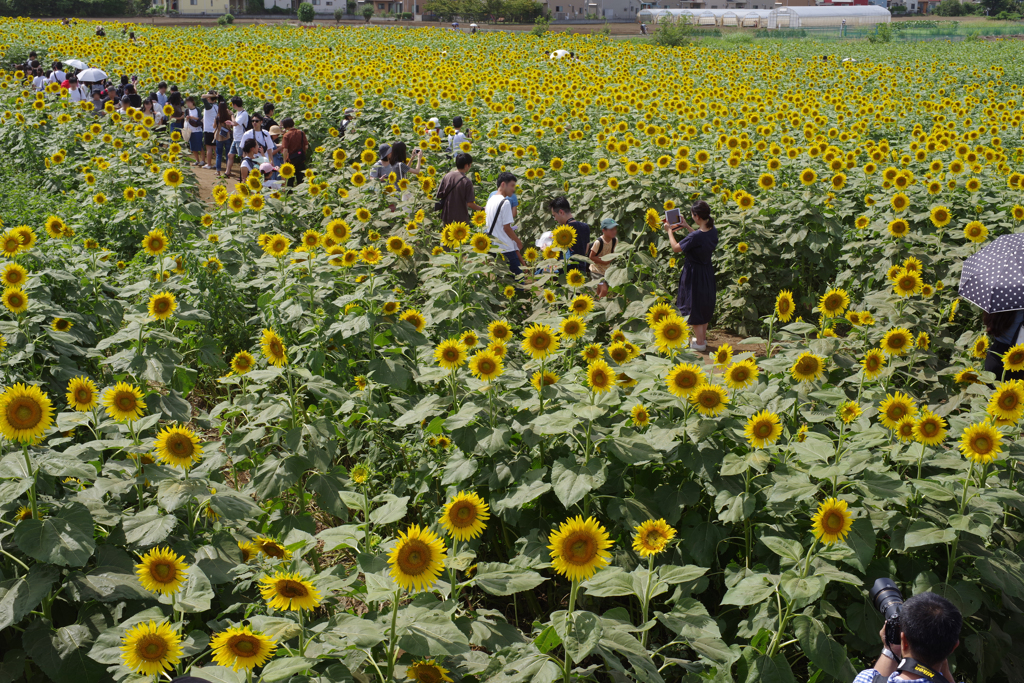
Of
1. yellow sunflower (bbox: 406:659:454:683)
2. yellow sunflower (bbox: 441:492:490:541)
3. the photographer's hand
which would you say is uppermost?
yellow sunflower (bbox: 441:492:490:541)

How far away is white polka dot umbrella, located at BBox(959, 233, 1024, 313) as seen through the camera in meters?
4.58

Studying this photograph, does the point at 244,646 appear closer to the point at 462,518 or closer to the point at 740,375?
the point at 462,518

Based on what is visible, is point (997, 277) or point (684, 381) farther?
point (997, 277)

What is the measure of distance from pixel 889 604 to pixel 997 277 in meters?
2.87

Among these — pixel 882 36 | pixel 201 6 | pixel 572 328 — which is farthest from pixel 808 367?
pixel 201 6

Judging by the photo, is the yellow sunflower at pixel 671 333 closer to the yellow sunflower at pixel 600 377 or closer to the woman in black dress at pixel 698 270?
the yellow sunflower at pixel 600 377

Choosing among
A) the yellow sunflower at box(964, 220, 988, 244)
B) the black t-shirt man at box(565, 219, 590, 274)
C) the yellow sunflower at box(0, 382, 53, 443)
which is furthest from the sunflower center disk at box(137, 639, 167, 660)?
the yellow sunflower at box(964, 220, 988, 244)

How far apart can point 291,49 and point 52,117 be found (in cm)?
1648

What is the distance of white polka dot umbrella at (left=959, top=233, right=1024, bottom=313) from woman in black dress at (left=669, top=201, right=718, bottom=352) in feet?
7.97

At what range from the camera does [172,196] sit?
7.72 meters

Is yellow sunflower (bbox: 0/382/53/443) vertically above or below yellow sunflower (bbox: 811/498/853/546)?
above

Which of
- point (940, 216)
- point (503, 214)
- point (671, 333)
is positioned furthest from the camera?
point (503, 214)

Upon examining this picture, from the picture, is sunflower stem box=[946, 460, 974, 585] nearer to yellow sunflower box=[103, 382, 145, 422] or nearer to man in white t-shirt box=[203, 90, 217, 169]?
yellow sunflower box=[103, 382, 145, 422]

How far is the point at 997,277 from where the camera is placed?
4.68m
